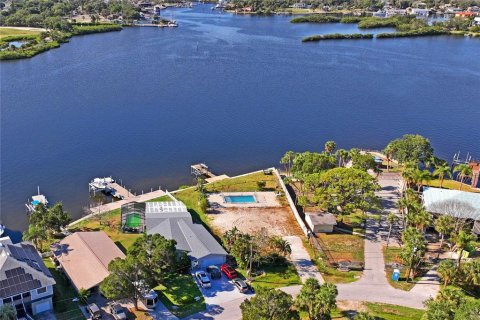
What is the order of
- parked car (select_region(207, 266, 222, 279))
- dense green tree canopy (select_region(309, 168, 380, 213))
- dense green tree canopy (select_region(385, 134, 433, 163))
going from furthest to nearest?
dense green tree canopy (select_region(385, 134, 433, 163)) < dense green tree canopy (select_region(309, 168, 380, 213)) < parked car (select_region(207, 266, 222, 279))

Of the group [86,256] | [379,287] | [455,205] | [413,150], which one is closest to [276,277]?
[379,287]

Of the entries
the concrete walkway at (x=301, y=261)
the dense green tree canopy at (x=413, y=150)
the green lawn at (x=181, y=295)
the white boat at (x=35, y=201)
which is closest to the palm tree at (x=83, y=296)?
the green lawn at (x=181, y=295)

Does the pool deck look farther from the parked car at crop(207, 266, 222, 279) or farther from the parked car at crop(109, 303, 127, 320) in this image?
the parked car at crop(109, 303, 127, 320)

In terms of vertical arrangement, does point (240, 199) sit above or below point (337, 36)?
below

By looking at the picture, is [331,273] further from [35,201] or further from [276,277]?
[35,201]

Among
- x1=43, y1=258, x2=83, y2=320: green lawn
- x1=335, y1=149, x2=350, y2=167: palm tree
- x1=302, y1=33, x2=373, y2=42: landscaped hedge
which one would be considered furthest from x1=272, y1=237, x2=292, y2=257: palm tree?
x1=302, y1=33, x2=373, y2=42: landscaped hedge

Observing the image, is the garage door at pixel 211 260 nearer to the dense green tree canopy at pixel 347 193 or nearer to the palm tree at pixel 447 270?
the dense green tree canopy at pixel 347 193
